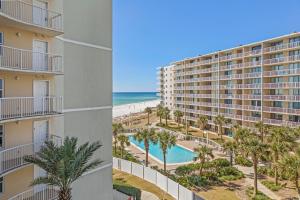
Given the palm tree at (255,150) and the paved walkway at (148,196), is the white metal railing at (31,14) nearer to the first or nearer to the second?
the paved walkway at (148,196)

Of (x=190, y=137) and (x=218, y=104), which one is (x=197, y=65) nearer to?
(x=218, y=104)

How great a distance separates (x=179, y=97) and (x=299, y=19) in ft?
116

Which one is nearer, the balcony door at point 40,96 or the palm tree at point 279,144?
the balcony door at point 40,96

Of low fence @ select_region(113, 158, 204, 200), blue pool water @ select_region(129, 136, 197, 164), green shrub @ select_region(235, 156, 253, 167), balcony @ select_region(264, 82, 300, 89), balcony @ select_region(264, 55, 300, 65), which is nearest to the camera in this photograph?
low fence @ select_region(113, 158, 204, 200)

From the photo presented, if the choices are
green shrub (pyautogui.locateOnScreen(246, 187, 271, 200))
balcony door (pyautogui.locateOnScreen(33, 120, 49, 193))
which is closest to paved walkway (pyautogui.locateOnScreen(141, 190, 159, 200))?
green shrub (pyautogui.locateOnScreen(246, 187, 271, 200))

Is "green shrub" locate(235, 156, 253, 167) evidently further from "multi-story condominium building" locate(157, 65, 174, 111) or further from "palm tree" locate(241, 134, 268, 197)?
"multi-story condominium building" locate(157, 65, 174, 111)

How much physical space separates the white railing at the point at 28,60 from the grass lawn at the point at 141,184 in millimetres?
14863

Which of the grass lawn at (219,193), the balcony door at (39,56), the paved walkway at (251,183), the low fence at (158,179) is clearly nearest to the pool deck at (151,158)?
the low fence at (158,179)

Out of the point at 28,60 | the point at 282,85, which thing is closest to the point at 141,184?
the point at 28,60

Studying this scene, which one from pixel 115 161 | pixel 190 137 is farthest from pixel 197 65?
pixel 115 161

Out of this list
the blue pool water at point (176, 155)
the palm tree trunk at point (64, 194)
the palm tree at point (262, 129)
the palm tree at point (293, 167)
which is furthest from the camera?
the palm tree at point (262, 129)

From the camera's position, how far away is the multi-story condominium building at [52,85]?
1440 centimetres

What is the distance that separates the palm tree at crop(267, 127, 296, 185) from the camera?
2756 cm

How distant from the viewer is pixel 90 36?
1933 centimetres
